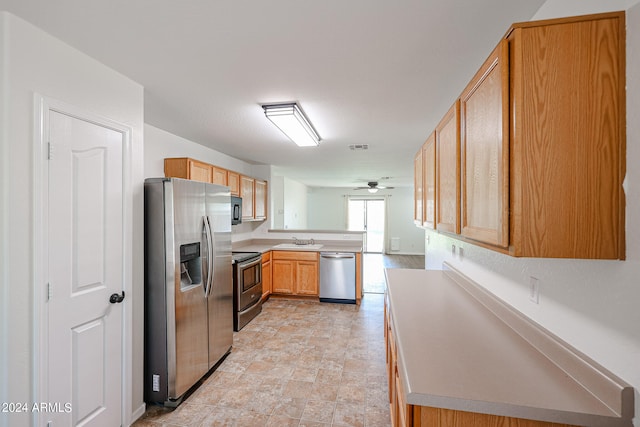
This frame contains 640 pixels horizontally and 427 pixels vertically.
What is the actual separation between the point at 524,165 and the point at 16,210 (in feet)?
7.10

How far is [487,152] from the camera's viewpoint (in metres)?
1.10

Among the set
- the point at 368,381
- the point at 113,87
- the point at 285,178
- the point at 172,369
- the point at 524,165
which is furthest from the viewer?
the point at 285,178

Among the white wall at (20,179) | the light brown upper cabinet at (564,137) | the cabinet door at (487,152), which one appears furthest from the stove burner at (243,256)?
the light brown upper cabinet at (564,137)

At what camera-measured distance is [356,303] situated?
4.67 meters

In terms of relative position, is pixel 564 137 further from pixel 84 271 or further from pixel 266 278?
pixel 266 278

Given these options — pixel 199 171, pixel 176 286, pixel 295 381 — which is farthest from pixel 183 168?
pixel 295 381

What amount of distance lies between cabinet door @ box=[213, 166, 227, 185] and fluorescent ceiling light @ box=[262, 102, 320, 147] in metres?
1.18

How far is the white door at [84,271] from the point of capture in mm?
1566

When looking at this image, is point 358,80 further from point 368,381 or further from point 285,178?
point 285,178

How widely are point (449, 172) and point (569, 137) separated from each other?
30.1 inches

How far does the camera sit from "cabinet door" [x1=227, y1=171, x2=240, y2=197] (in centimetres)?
409

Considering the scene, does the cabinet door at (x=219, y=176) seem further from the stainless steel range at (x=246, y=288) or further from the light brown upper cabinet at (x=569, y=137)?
the light brown upper cabinet at (x=569, y=137)

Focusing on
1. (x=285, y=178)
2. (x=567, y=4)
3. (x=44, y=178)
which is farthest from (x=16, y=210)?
(x=285, y=178)

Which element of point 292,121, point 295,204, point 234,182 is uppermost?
point 292,121
